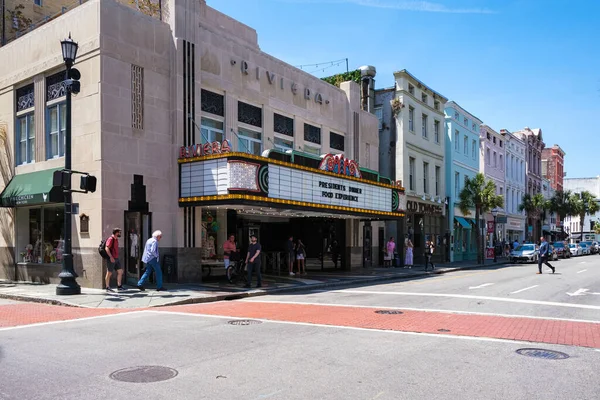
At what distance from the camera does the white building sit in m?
56.2

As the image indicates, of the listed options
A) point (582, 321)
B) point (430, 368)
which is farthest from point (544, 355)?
point (582, 321)

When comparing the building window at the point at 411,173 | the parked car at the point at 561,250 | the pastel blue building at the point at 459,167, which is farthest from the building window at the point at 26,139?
the parked car at the point at 561,250

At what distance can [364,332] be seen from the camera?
30.9 ft

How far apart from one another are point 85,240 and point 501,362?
1359 cm

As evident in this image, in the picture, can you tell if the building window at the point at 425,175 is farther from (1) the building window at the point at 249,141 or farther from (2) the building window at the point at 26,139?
(2) the building window at the point at 26,139

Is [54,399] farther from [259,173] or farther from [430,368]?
[259,173]

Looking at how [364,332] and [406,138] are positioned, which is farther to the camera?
[406,138]

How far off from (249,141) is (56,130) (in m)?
7.24

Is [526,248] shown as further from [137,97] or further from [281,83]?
[137,97]

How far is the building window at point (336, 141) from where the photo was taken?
89.2ft

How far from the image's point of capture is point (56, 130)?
60.8 ft

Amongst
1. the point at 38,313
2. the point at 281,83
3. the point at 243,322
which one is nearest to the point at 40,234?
the point at 38,313

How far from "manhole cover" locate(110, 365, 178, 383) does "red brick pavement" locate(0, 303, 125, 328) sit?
507 cm

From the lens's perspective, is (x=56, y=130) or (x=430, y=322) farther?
(x=56, y=130)
